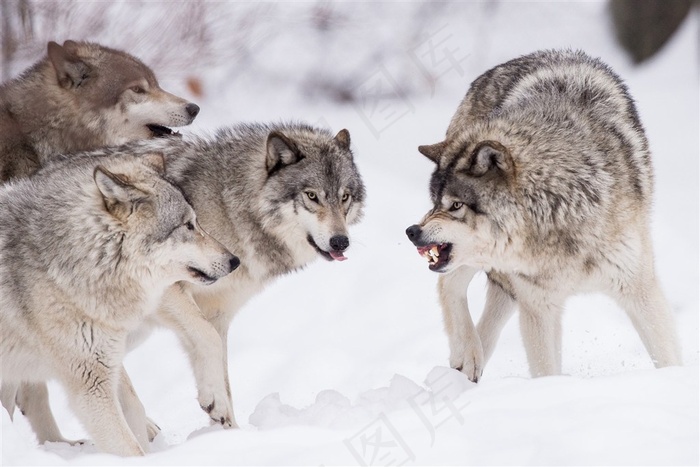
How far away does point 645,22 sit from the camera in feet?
38.0

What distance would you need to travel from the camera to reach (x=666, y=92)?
1123 cm

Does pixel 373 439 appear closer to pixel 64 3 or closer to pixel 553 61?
pixel 553 61

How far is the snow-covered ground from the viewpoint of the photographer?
134 inches

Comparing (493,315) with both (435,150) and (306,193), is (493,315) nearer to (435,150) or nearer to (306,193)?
(435,150)

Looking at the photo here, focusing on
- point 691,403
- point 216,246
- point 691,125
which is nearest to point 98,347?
point 216,246

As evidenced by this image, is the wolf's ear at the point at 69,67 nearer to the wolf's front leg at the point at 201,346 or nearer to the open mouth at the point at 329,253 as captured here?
the wolf's front leg at the point at 201,346

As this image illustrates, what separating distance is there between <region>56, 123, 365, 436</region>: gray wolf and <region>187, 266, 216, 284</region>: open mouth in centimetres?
54

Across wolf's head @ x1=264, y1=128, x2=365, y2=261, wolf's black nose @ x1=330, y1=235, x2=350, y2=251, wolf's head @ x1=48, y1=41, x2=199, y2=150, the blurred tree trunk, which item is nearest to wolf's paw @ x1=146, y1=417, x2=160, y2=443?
wolf's head @ x1=264, y1=128, x2=365, y2=261

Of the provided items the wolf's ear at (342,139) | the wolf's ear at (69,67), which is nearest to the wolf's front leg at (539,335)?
the wolf's ear at (342,139)

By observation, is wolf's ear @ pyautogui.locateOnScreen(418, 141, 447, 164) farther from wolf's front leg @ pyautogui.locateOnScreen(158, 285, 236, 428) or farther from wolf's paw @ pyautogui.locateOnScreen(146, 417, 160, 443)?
wolf's paw @ pyautogui.locateOnScreen(146, 417, 160, 443)

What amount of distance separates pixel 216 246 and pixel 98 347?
2.03 ft

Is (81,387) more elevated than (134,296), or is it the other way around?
(134,296)

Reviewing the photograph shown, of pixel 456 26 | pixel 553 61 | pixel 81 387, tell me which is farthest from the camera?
pixel 456 26

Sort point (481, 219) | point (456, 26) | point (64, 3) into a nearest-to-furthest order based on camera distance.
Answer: point (481, 219) < point (64, 3) < point (456, 26)
